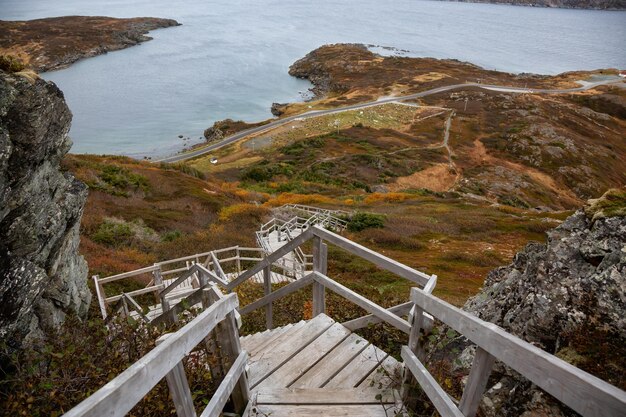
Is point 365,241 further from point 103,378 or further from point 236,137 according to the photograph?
point 236,137

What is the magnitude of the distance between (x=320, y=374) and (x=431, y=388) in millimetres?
1855

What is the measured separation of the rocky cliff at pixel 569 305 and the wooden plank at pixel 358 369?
1122 mm

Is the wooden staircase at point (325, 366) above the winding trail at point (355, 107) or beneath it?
above

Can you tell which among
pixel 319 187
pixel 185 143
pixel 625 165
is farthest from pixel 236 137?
pixel 625 165

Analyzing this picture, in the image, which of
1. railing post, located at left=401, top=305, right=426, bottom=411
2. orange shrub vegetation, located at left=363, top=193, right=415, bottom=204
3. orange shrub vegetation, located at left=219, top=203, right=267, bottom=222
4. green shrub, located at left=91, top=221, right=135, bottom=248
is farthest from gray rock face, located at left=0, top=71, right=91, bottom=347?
orange shrub vegetation, located at left=363, top=193, right=415, bottom=204

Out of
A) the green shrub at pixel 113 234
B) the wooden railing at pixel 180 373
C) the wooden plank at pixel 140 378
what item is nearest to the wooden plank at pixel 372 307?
the wooden railing at pixel 180 373

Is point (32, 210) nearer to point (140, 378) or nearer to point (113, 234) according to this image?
point (140, 378)

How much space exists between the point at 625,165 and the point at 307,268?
7220 cm

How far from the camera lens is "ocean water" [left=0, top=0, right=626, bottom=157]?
237ft

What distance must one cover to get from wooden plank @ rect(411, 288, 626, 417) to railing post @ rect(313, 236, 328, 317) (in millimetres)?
2918

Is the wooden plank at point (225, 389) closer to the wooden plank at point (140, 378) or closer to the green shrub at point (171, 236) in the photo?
the wooden plank at point (140, 378)

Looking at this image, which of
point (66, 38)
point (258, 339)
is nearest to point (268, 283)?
point (258, 339)

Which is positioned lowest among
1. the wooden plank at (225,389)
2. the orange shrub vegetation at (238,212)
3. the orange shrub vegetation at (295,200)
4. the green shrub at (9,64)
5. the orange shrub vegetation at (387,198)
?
the orange shrub vegetation at (387,198)

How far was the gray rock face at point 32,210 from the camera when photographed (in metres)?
5.98
